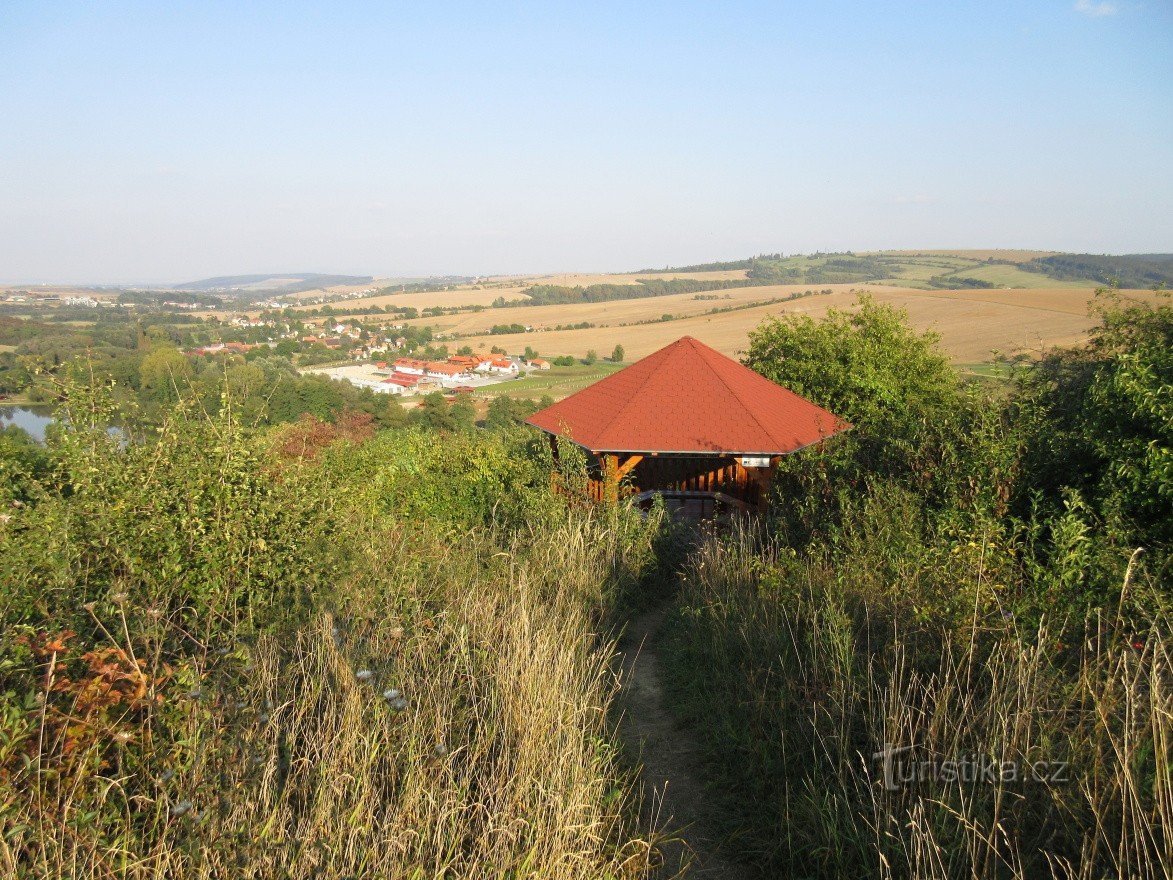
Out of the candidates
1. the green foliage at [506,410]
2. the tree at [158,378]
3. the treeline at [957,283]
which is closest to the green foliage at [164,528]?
the tree at [158,378]

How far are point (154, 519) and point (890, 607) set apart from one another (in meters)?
4.62

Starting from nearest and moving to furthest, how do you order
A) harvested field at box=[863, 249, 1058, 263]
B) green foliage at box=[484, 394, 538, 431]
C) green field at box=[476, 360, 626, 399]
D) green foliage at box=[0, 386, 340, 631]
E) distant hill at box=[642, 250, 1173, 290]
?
green foliage at box=[0, 386, 340, 631], green foliage at box=[484, 394, 538, 431], green field at box=[476, 360, 626, 399], distant hill at box=[642, 250, 1173, 290], harvested field at box=[863, 249, 1058, 263]

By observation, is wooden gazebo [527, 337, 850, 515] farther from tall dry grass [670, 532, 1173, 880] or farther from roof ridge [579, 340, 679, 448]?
tall dry grass [670, 532, 1173, 880]

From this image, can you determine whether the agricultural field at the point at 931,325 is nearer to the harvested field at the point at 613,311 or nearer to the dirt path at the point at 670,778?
the harvested field at the point at 613,311

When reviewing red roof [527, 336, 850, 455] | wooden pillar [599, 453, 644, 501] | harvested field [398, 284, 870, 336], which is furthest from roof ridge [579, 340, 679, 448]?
harvested field [398, 284, 870, 336]

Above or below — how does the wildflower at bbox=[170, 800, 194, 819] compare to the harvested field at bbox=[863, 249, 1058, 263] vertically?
below

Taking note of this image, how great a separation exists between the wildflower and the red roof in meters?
8.35

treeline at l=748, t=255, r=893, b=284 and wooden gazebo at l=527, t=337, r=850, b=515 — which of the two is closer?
wooden gazebo at l=527, t=337, r=850, b=515

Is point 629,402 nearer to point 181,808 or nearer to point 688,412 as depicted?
point 688,412

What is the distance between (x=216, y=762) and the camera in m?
2.65

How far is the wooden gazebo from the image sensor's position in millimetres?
10523

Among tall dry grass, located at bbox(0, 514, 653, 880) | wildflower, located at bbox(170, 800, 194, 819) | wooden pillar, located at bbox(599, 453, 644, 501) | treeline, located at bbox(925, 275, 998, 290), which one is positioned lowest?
wooden pillar, located at bbox(599, 453, 644, 501)

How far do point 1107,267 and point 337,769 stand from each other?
2954 inches

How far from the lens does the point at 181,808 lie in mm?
2258
